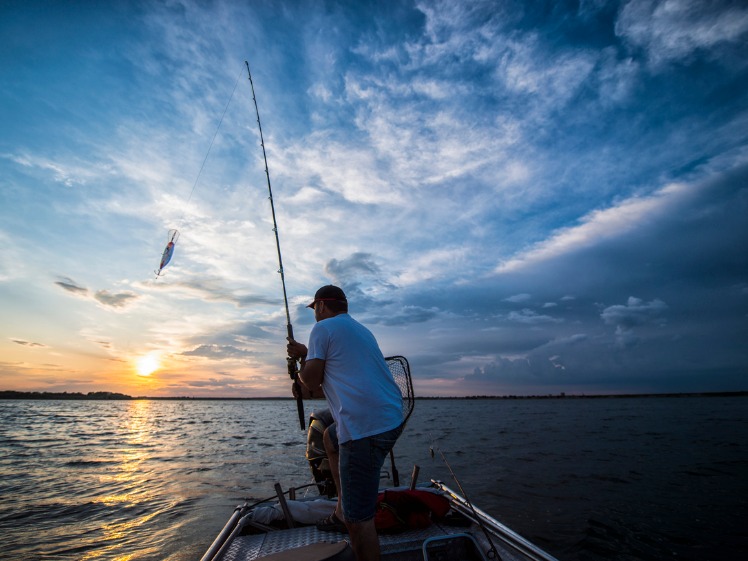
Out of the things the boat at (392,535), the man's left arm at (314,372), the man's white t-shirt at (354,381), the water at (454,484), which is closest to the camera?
the man's white t-shirt at (354,381)

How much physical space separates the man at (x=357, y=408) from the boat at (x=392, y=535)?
616 mm

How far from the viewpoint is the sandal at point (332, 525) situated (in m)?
4.06

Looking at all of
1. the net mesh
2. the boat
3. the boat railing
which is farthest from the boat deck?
the net mesh

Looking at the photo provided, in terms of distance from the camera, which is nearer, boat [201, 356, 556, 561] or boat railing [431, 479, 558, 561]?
boat railing [431, 479, 558, 561]

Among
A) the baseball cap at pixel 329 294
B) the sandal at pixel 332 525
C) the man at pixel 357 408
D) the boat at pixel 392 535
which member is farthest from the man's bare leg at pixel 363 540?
the baseball cap at pixel 329 294

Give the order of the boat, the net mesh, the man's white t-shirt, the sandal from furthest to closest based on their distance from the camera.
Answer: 1. the net mesh
2. the sandal
3. the boat
4. the man's white t-shirt

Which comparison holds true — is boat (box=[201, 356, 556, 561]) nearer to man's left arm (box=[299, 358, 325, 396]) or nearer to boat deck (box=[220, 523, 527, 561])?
boat deck (box=[220, 523, 527, 561])

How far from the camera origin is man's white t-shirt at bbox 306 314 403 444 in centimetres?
302

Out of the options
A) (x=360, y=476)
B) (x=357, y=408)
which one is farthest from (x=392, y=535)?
(x=357, y=408)

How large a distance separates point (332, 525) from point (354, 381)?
220 centimetres

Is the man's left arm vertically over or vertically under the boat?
over

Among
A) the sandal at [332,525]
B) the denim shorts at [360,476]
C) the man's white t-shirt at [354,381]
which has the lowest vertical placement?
the sandal at [332,525]

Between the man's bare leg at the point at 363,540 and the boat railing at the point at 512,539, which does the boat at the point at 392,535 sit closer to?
the boat railing at the point at 512,539

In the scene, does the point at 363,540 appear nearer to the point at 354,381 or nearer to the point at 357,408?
the point at 357,408
